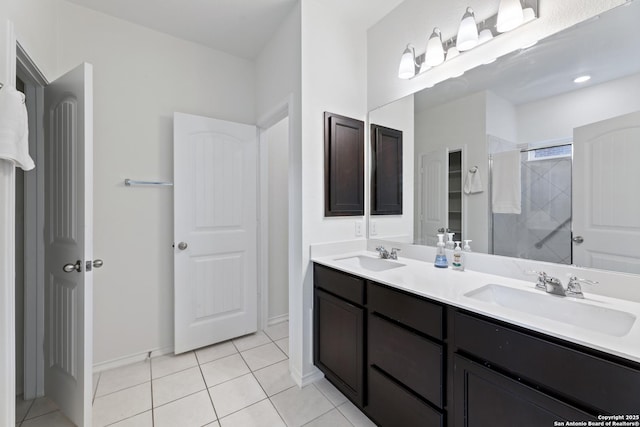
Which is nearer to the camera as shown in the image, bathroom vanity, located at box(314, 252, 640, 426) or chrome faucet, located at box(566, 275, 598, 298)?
bathroom vanity, located at box(314, 252, 640, 426)

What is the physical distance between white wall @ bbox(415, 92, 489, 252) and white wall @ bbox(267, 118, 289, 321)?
5.30 feet

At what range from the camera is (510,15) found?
1.29m

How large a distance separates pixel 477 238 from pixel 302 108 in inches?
55.1

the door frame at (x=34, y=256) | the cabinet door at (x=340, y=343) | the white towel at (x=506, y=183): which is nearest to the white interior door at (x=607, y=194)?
the white towel at (x=506, y=183)

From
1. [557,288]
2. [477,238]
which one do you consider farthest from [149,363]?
[557,288]

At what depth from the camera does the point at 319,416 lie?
158 cm

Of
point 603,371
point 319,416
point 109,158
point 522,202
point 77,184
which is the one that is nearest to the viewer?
point 603,371

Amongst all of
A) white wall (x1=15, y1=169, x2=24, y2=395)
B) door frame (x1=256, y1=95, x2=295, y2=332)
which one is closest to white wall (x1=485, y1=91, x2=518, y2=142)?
door frame (x1=256, y1=95, x2=295, y2=332)

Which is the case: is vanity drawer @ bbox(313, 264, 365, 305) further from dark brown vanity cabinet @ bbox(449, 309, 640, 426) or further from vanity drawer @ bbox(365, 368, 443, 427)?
dark brown vanity cabinet @ bbox(449, 309, 640, 426)

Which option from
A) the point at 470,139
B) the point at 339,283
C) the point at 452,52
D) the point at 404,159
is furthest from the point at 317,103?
the point at 339,283

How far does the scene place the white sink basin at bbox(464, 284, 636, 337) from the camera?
3.12ft

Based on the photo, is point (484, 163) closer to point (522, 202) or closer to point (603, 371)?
point (522, 202)

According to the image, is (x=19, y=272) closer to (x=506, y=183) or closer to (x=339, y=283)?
(x=339, y=283)

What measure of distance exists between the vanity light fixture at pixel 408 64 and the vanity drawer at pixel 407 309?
1.41 metres
